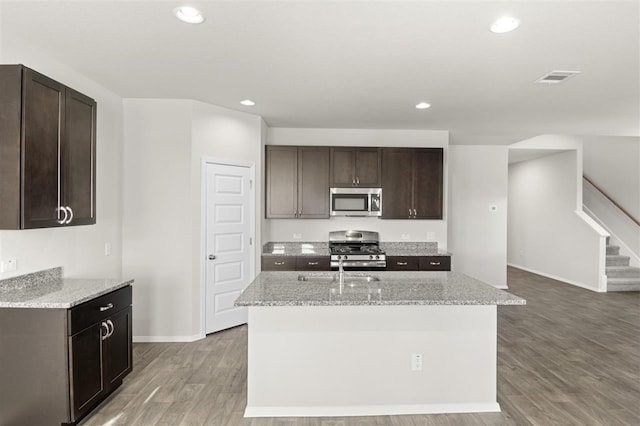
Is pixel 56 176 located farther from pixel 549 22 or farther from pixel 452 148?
pixel 452 148

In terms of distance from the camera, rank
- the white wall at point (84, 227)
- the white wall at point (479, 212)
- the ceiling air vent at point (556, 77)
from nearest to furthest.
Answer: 1. the white wall at point (84, 227)
2. the ceiling air vent at point (556, 77)
3. the white wall at point (479, 212)

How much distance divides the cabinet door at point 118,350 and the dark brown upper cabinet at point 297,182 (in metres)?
2.52

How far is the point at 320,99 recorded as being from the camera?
13.4 feet

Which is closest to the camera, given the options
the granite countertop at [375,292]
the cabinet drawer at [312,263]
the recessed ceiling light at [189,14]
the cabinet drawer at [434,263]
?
the recessed ceiling light at [189,14]

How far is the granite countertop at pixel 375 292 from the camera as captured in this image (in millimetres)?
2375

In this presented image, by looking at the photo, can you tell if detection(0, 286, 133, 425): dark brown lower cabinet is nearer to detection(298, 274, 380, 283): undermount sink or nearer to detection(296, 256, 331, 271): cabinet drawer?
detection(298, 274, 380, 283): undermount sink

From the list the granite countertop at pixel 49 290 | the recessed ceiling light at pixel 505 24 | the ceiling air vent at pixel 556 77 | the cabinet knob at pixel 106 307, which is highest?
the ceiling air vent at pixel 556 77

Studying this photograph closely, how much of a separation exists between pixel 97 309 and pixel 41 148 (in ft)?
3.80

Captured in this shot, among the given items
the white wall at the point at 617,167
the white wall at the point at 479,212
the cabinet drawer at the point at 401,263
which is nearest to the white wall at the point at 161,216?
the cabinet drawer at the point at 401,263

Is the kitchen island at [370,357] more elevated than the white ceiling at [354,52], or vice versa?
the white ceiling at [354,52]

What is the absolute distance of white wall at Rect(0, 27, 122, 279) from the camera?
8.81 ft

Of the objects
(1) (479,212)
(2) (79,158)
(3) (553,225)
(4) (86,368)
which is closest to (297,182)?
(2) (79,158)

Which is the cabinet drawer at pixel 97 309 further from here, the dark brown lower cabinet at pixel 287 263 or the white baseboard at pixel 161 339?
the dark brown lower cabinet at pixel 287 263

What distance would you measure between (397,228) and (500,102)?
7.31ft
